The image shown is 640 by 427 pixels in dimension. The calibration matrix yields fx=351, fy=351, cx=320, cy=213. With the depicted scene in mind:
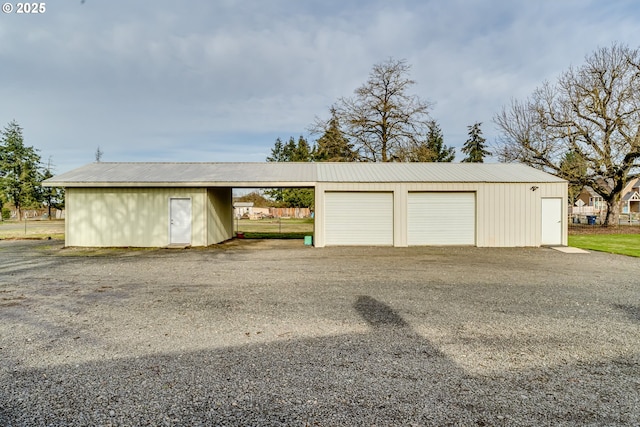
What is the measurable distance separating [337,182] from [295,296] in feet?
26.0

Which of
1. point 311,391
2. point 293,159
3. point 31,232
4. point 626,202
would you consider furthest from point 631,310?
point 626,202

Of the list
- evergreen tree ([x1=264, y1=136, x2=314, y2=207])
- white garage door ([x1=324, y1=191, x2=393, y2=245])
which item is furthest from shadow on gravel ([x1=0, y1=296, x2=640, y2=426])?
evergreen tree ([x1=264, y1=136, x2=314, y2=207])

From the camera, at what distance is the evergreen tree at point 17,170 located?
3712 centimetres

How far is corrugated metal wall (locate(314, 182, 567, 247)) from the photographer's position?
13.5 metres

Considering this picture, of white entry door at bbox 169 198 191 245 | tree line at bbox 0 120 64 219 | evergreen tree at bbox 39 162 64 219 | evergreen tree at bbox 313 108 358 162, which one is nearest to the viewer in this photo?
white entry door at bbox 169 198 191 245

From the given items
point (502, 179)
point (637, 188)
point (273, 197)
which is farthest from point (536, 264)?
point (637, 188)

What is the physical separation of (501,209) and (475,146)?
30682 millimetres

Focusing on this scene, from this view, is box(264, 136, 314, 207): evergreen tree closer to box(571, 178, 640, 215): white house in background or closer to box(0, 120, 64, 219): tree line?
box(0, 120, 64, 219): tree line

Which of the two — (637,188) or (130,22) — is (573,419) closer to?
(130,22)

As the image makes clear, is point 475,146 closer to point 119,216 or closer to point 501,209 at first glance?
point 501,209

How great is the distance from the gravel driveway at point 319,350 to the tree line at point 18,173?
39.1m

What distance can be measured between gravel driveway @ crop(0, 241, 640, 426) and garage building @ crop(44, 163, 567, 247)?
19.4ft

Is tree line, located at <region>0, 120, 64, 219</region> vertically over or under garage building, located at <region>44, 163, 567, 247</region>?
over

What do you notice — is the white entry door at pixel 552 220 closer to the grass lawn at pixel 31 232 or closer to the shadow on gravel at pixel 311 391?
the shadow on gravel at pixel 311 391
